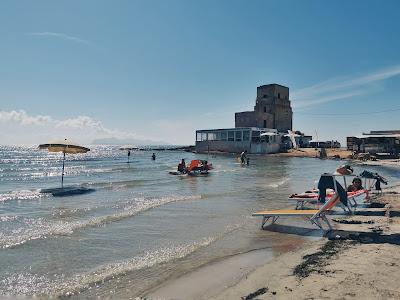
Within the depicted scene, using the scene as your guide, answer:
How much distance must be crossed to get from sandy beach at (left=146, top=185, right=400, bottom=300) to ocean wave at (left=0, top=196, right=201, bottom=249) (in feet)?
17.8

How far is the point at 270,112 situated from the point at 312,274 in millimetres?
79004

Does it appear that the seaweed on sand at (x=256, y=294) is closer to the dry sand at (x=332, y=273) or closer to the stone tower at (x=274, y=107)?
the dry sand at (x=332, y=273)

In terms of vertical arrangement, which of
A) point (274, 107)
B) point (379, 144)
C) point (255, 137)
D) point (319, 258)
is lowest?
point (319, 258)

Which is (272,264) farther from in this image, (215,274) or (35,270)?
(35,270)

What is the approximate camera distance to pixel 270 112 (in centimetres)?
8344

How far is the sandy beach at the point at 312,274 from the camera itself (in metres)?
5.75

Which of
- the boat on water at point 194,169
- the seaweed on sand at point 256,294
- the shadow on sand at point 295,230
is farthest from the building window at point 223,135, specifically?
the seaweed on sand at point 256,294

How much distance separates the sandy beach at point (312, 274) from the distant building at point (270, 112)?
71.8 m

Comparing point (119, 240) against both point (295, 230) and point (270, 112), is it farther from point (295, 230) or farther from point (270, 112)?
point (270, 112)

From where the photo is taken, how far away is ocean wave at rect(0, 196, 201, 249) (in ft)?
33.4

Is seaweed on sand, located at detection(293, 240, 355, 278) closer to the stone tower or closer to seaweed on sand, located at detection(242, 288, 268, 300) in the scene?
seaweed on sand, located at detection(242, 288, 268, 300)

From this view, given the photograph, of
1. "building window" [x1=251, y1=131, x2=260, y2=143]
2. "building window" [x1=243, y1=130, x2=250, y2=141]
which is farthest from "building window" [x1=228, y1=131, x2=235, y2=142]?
"building window" [x1=251, y1=131, x2=260, y2=143]

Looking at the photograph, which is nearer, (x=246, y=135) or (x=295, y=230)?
(x=295, y=230)

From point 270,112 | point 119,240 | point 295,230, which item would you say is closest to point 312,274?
point 295,230
